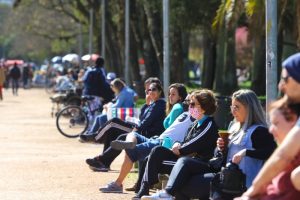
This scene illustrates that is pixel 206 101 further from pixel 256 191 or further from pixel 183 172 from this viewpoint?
pixel 256 191

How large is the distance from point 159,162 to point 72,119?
11241 millimetres

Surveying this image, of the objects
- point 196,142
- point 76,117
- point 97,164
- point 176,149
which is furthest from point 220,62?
point 196,142

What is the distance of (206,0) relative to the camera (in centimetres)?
3219

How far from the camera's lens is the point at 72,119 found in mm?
21547

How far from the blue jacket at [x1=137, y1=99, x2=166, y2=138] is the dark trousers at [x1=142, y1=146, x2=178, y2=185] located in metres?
2.47

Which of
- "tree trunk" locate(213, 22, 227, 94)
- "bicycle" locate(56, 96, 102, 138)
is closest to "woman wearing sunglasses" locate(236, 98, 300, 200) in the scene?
"bicycle" locate(56, 96, 102, 138)

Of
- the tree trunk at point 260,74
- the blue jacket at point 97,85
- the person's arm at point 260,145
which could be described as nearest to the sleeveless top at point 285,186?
the person's arm at point 260,145

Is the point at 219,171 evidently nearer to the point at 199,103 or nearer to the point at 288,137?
the point at 199,103

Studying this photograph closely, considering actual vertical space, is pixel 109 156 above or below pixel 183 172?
below

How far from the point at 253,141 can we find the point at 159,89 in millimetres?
4420

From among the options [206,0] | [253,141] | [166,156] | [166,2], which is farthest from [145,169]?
[206,0]

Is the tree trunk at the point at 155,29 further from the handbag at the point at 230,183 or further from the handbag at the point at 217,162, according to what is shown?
the handbag at the point at 230,183

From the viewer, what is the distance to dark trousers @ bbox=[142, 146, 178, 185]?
10.5 meters

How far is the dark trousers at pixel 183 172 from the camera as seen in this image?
9141 millimetres
